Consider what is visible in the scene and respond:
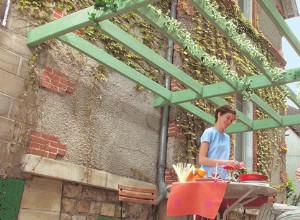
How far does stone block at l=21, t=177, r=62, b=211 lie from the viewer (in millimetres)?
4055

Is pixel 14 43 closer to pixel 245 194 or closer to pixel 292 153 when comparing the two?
pixel 245 194

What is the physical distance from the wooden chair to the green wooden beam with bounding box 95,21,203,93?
1.54 meters

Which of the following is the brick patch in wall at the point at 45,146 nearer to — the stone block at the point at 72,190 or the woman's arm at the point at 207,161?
the stone block at the point at 72,190

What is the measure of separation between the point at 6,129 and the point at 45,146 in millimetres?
496

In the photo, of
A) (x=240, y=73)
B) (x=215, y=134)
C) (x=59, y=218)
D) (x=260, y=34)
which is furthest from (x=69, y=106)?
(x=260, y=34)

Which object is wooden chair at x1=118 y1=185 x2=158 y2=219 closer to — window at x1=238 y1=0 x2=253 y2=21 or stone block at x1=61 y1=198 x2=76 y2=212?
stone block at x1=61 y1=198 x2=76 y2=212

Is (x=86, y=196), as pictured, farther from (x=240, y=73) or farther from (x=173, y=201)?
(x=240, y=73)

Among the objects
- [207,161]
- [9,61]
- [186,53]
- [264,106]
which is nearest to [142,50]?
[9,61]

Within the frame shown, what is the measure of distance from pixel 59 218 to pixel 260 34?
6786 millimetres

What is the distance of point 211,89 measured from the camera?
5.25 metres

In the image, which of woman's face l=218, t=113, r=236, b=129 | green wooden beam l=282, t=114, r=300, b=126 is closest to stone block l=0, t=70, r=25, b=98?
woman's face l=218, t=113, r=236, b=129

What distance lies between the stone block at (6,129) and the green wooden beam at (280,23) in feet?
9.56

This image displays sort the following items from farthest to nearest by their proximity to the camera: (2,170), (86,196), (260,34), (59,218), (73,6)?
(260,34) < (73,6) < (86,196) < (59,218) < (2,170)

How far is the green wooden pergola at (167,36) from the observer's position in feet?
12.7
